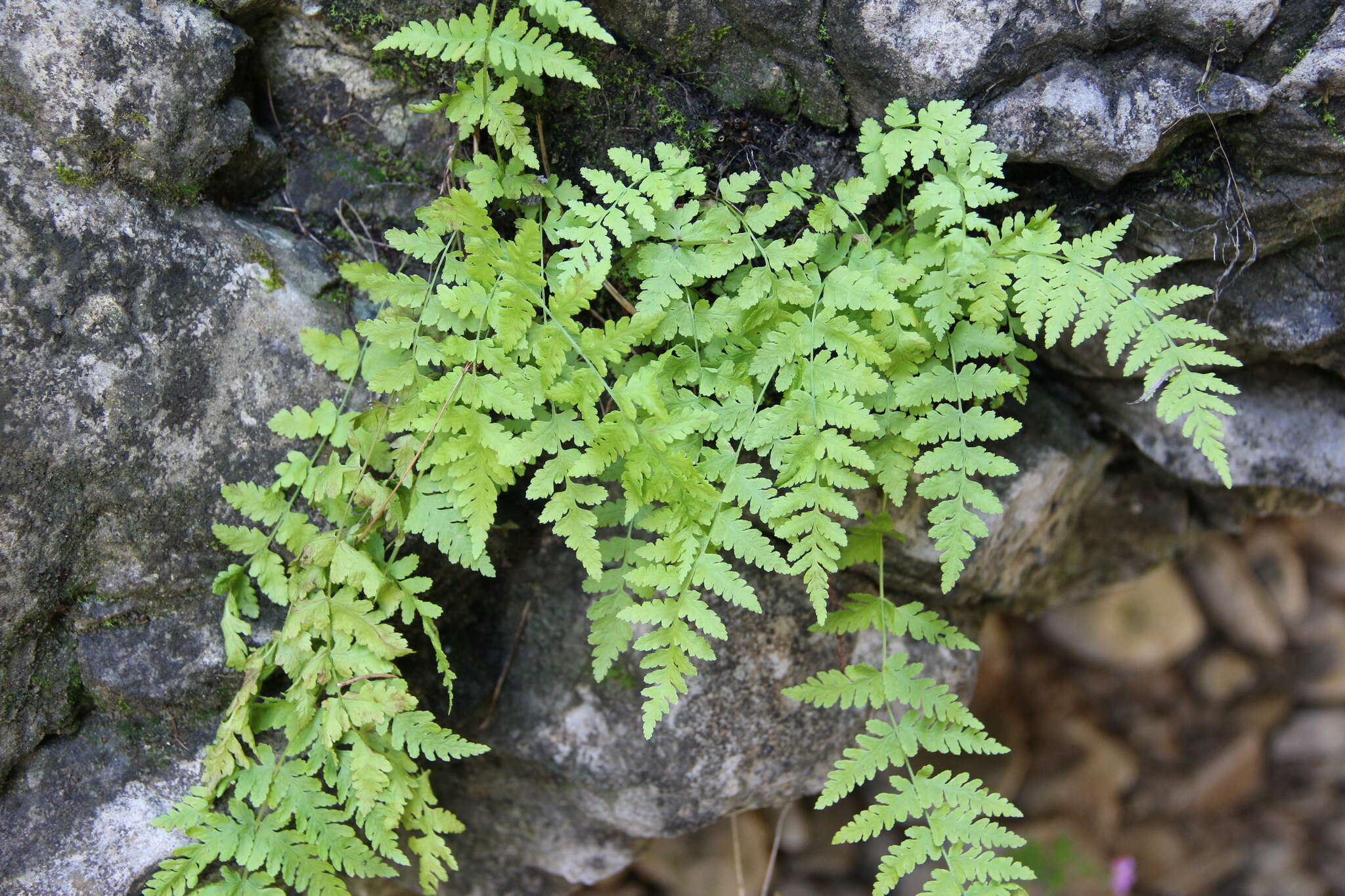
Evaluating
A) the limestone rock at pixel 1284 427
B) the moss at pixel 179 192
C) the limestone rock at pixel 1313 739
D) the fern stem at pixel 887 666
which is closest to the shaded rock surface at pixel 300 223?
the moss at pixel 179 192

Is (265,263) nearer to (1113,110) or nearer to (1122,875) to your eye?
(1113,110)

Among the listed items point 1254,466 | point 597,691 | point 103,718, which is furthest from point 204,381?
point 1254,466

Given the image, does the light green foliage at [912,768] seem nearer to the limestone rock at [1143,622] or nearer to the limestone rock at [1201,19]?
the limestone rock at [1201,19]

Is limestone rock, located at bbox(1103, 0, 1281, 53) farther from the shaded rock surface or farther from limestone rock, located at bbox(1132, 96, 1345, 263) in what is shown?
limestone rock, located at bbox(1132, 96, 1345, 263)

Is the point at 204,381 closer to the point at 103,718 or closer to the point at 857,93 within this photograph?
the point at 103,718

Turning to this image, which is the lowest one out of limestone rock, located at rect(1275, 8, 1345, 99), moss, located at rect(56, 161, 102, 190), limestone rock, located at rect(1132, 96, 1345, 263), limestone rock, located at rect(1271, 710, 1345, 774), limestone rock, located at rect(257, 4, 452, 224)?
moss, located at rect(56, 161, 102, 190)

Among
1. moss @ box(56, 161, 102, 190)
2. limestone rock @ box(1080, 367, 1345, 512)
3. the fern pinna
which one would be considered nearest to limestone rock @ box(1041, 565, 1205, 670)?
limestone rock @ box(1080, 367, 1345, 512)
